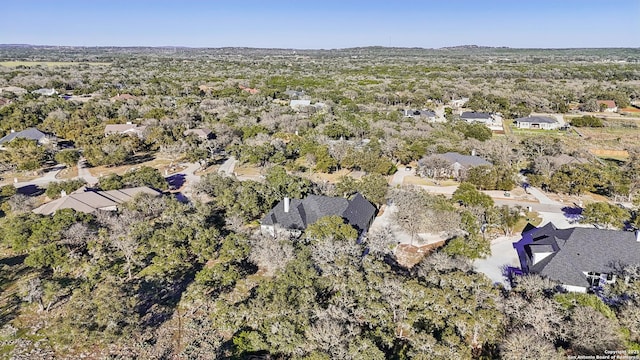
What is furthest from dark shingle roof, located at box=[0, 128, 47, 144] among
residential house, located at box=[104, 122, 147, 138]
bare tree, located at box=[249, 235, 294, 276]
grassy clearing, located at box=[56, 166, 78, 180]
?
bare tree, located at box=[249, 235, 294, 276]

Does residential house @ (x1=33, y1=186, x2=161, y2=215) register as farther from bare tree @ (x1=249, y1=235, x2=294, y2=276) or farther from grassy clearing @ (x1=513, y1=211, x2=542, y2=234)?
grassy clearing @ (x1=513, y1=211, x2=542, y2=234)

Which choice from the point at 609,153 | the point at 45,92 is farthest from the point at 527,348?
the point at 45,92

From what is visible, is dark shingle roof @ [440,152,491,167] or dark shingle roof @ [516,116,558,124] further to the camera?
dark shingle roof @ [516,116,558,124]

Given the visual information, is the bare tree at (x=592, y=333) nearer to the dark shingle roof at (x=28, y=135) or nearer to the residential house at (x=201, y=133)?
the residential house at (x=201, y=133)

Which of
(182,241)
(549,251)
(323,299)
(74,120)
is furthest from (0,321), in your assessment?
(74,120)

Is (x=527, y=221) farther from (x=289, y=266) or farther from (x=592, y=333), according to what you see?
(x=289, y=266)

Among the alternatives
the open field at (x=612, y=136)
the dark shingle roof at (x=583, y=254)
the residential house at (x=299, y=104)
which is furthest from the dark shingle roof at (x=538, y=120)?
the dark shingle roof at (x=583, y=254)

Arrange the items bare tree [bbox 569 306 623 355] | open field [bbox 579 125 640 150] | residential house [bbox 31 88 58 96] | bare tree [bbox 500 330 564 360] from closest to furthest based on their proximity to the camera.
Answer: bare tree [bbox 500 330 564 360] < bare tree [bbox 569 306 623 355] < open field [bbox 579 125 640 150] < residential house [bbox 31 88 58 96]
